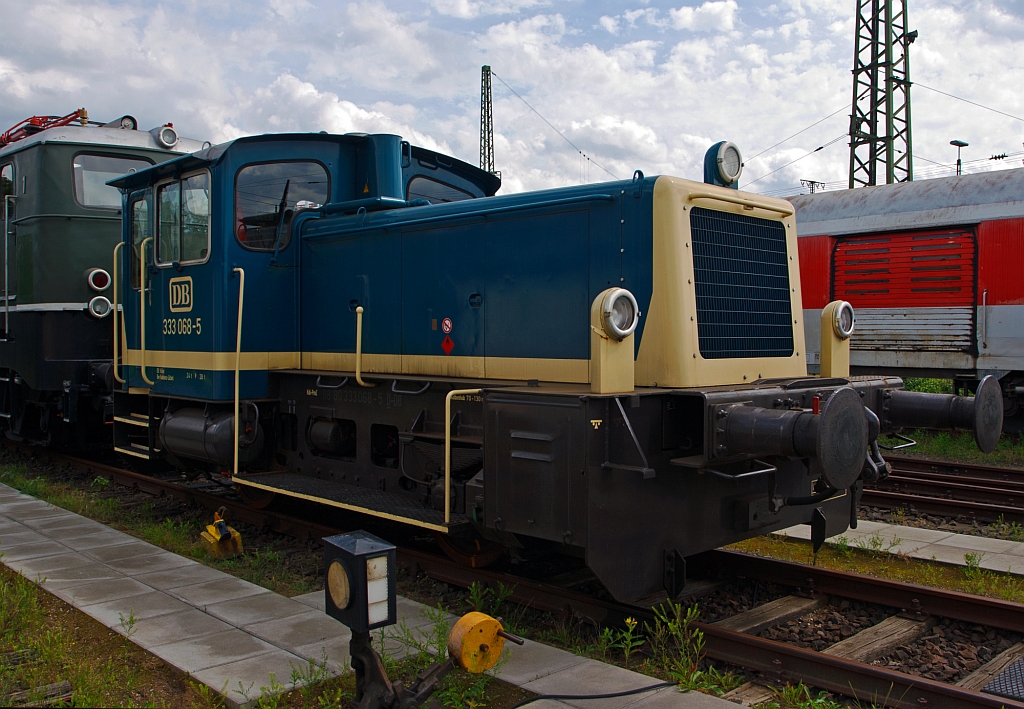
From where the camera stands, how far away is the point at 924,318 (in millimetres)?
11211

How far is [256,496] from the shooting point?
705 centimetres

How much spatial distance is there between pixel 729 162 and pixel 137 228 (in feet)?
17.2

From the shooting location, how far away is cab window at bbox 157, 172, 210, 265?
6336 millimetres

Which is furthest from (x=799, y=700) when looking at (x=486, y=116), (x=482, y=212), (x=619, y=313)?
(x=486, y=116)

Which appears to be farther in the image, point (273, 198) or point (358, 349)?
point (273, 198)

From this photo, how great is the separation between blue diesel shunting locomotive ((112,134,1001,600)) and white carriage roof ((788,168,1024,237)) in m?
6.64

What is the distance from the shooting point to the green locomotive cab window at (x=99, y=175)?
919cm

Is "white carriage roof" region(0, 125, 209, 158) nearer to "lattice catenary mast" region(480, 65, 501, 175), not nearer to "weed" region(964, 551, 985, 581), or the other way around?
"weed" region(964, 551, 985, 581)

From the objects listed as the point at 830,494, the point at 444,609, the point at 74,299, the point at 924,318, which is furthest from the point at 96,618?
the point at 924,318

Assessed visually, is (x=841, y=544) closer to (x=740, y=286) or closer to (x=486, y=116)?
(x=740, y=286)

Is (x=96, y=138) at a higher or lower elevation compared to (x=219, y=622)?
higher

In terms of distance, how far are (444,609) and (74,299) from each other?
6457 millimetres

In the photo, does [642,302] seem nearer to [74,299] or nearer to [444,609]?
[444,609]

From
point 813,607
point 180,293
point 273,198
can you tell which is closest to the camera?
point 813,607
